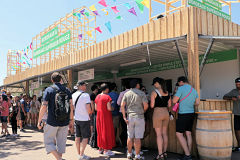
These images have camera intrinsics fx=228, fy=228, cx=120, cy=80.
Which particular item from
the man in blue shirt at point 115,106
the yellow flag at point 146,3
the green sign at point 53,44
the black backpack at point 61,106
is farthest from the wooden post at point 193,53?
the green sign at point 53,44

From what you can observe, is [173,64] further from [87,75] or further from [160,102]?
[160,102]

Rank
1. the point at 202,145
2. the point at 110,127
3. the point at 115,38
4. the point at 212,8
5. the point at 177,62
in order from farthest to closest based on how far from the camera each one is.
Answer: the point at 177,62 → the point at 115,38 → the point at 212,8 → the point at 110,127 → the point at 202,145

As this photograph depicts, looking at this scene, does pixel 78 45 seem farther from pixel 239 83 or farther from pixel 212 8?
pixel 239 83

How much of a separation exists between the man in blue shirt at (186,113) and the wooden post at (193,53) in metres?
0.39

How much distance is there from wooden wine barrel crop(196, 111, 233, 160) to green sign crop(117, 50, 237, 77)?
3.86 m

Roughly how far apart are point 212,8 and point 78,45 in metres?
7.26

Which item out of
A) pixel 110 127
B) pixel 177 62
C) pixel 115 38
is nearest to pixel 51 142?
pixel 110 127

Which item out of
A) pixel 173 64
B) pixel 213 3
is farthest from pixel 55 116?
pixel 173 64

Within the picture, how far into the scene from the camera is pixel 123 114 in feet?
15.3

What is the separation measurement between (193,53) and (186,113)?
1339 millimetres

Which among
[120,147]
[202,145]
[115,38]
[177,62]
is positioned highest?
[115,38]

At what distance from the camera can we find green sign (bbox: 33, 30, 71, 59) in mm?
10568

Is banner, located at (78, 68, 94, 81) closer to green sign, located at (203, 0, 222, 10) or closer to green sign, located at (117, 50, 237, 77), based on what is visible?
green sign, located at (117, 50, 237, 77)

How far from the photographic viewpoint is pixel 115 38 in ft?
24.4
